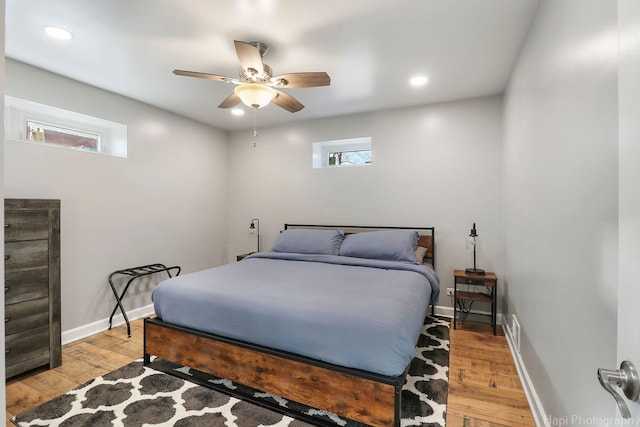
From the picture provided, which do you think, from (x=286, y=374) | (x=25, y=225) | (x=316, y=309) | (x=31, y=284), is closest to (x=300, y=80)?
(x=316, y=309)

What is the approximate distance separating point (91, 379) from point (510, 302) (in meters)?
3.49

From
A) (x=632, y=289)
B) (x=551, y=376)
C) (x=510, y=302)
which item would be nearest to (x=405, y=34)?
(x=632, y=289)

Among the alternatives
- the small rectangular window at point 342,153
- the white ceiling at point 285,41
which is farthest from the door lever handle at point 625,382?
the small rectangular window at point 342,153

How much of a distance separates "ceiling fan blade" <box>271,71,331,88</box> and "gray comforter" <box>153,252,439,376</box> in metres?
1.52

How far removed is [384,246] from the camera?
3193 millimetres

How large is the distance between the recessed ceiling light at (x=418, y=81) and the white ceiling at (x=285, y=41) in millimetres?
63

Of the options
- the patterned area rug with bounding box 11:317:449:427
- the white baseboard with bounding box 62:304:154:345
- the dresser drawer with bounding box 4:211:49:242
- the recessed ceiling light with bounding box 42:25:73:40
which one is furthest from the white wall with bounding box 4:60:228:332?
Answer: the patterned area rug with bounding box 11:317:449:427

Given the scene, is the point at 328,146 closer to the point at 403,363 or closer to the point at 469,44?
the point at 469,44

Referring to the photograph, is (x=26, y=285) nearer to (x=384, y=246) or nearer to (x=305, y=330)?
(x=305, y=330)

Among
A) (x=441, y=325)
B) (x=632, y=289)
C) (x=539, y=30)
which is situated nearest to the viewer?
(x=632, y=289)

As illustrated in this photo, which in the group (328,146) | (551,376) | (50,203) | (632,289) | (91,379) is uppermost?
(328,146)

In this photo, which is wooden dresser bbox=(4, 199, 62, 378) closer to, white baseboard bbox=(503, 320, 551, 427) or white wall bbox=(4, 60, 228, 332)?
white wall bbox=(4, 60, 228, 332)

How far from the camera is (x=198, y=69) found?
104 inches

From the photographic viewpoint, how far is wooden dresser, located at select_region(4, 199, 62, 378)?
7.05 ft
